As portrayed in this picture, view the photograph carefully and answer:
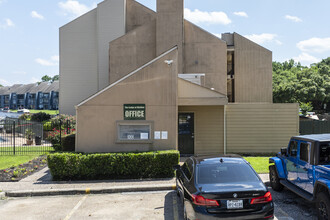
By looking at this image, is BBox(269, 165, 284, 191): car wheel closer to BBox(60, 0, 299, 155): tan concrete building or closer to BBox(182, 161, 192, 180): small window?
BBox(182, 161, 192, 180): small window

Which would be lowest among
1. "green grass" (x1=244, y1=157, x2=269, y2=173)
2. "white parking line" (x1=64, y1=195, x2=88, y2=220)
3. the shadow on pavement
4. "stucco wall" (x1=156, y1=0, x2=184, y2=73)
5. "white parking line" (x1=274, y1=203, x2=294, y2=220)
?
"white parking line" (x1=64, y1=195, x2=88, y2=220)

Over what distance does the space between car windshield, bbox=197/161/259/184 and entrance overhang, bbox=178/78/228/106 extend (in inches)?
261

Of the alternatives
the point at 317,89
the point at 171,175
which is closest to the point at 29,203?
the point at 171,175

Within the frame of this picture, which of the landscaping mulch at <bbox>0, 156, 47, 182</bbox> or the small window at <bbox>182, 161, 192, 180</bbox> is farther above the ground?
the small window at <bbox>182, 161, 192, 180</bbox>

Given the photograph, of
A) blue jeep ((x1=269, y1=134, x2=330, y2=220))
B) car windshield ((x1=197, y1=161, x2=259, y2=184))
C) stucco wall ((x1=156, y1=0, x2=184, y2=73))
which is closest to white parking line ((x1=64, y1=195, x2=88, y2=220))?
car windshield ((x1=197, y1=161, x2=259, y2=184))

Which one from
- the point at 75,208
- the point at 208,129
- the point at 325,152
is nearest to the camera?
the point at 325,152

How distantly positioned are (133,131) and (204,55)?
11.9 metres

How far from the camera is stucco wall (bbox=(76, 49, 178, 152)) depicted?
34.4ft

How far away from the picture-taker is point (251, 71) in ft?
76.9

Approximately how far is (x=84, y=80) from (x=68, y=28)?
531 cm

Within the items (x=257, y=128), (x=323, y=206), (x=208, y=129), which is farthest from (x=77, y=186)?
(x=257, y=128)

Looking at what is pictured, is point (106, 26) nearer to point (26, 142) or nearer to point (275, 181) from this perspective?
point (26, 142)

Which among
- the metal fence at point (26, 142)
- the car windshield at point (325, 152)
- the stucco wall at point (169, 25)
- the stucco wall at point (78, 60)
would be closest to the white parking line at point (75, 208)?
the car windshield at point (325, 152)

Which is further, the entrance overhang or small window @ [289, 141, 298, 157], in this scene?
the entrance overhang
